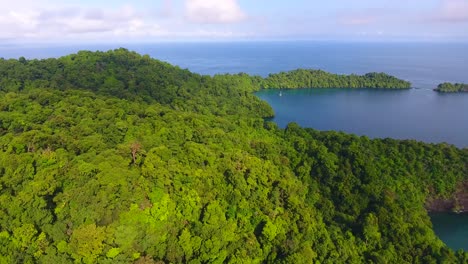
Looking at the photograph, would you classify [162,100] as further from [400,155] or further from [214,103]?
[400,155]

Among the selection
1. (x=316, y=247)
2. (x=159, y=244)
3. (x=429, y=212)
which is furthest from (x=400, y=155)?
(x=159, y=244)

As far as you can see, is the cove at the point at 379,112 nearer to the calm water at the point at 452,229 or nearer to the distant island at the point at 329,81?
the distant island at the point at 329,81

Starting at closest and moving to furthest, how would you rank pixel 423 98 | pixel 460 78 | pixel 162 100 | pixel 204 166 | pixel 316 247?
pixel 316 247 → pixel 204 166 → pixel 162 100 → pixel 423 98 → pixel 460 78

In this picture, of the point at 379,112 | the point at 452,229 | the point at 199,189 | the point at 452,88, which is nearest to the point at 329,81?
the point at 379,112

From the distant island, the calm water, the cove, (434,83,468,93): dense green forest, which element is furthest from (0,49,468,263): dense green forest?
(434,83,468,93): dense green forest

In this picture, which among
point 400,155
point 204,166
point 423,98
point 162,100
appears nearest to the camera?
point 204,166

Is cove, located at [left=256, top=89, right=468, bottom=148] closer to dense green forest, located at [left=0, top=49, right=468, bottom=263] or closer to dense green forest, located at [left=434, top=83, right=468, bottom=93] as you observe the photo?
dense green forest, located at [left=434, top=83, right=468, bottom=93]

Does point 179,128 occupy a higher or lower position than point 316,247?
higher

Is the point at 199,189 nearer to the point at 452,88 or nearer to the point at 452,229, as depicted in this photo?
the point at 452,229
